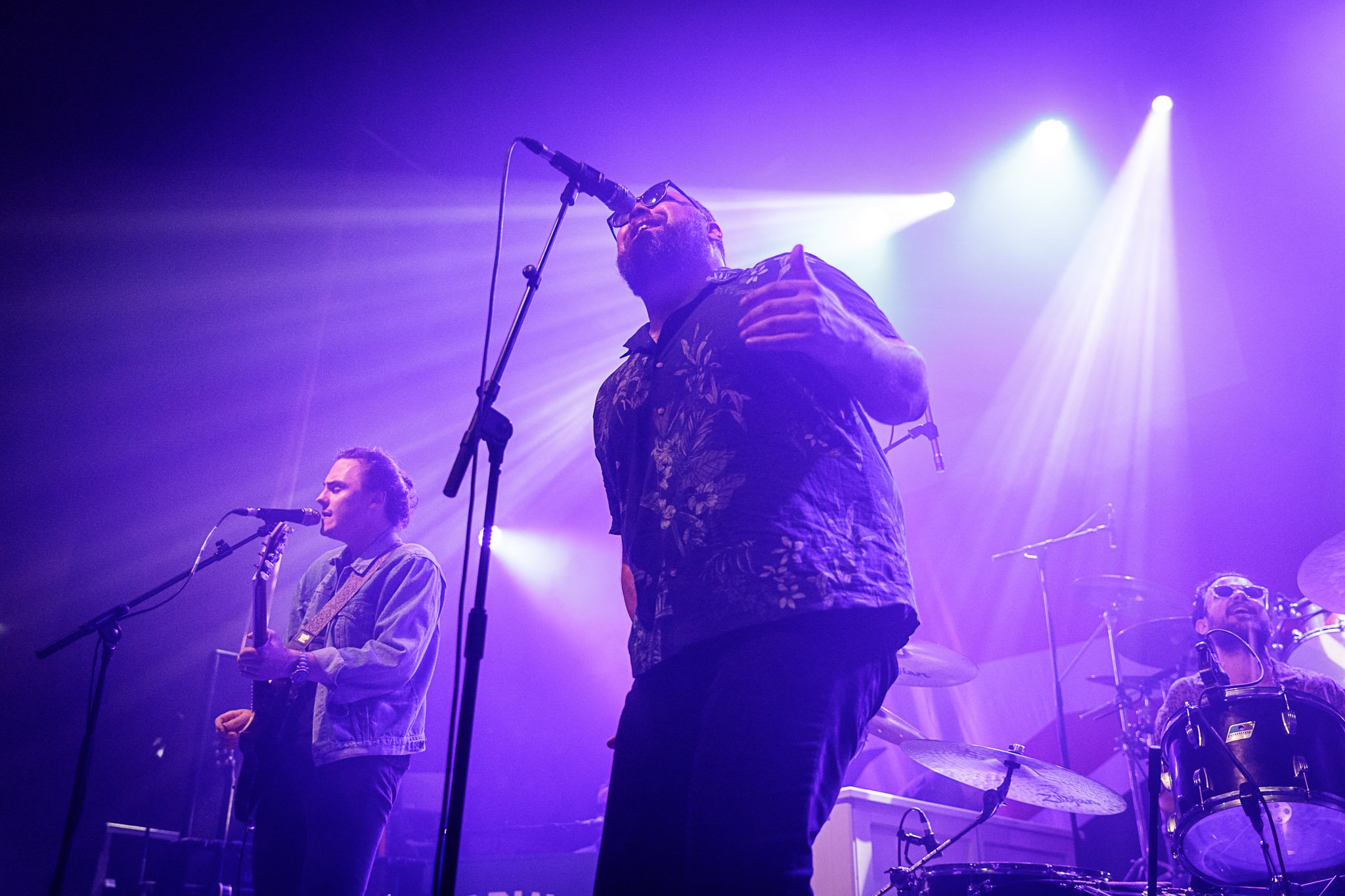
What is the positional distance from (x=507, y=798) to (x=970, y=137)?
6439mm

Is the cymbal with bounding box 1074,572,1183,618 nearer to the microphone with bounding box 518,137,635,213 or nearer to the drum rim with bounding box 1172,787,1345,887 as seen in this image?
the drum rim with bounding box 1172,787,1345,887

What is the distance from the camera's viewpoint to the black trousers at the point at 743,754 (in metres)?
1.29

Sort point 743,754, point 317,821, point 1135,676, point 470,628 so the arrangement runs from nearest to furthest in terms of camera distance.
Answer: point 743,754
point 470,628
point 317,821
point 1135,676

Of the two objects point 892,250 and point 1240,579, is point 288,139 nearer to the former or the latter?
point 892,250

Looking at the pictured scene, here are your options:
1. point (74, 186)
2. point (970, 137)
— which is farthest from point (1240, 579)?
point (74, 186)

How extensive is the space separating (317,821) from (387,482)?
1.34 m

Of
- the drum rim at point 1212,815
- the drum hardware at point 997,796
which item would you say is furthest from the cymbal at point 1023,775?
the drum rim at point 1212,815

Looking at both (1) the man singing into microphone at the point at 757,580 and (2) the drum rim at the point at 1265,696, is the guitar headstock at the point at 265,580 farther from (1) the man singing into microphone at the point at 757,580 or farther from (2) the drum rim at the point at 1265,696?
(2) the drum rim at the point at 1265,696

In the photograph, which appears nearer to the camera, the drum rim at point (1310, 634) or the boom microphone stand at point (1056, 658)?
the drum rim at point (1310, 634)

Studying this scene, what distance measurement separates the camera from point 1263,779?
3.55m

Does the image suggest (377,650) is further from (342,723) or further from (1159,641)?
(1159,641)

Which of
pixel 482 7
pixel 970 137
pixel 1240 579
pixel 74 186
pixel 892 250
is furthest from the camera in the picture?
pixel 892 250

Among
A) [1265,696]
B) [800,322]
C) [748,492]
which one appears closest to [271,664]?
[748,492]

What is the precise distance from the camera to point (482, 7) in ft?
17.6
